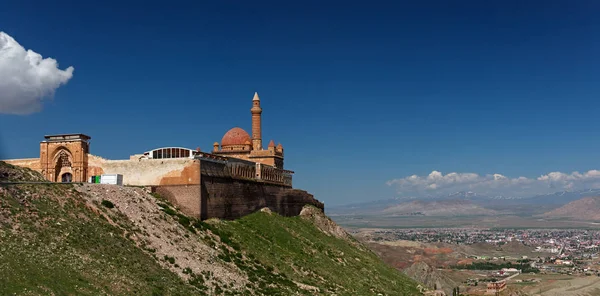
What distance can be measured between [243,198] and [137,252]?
20.5 meters

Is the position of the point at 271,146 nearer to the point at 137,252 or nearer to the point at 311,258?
the point at 311,258

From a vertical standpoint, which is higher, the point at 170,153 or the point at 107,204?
the point at 170,153

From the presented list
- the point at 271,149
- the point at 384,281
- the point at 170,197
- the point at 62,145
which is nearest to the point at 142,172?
the point at 170,197

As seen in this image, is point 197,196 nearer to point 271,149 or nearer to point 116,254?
point 116,254

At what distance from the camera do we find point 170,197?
4069cm

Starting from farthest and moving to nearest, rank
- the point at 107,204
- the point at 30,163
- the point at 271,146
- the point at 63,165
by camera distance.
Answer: the point at 271,146, the point at 30,163, the point at 63,165, the point at 107,204

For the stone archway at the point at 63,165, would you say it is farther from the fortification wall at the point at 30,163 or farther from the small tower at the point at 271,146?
the small tower at the point at 271,146

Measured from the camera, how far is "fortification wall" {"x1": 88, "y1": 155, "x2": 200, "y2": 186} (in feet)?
135

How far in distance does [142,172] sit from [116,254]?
1403cm

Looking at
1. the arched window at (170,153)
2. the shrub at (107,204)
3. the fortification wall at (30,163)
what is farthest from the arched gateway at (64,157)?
the shrub at (107,204)

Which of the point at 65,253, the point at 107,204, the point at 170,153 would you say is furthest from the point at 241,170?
the point at 65,253

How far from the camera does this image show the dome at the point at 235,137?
68812mm

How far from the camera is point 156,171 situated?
4153cm

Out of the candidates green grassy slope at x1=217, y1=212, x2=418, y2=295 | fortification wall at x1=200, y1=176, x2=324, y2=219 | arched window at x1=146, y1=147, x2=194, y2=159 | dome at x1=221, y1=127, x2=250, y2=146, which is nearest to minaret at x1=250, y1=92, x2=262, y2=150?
dome at x1=221, y1=127, x2=250, y2=146
